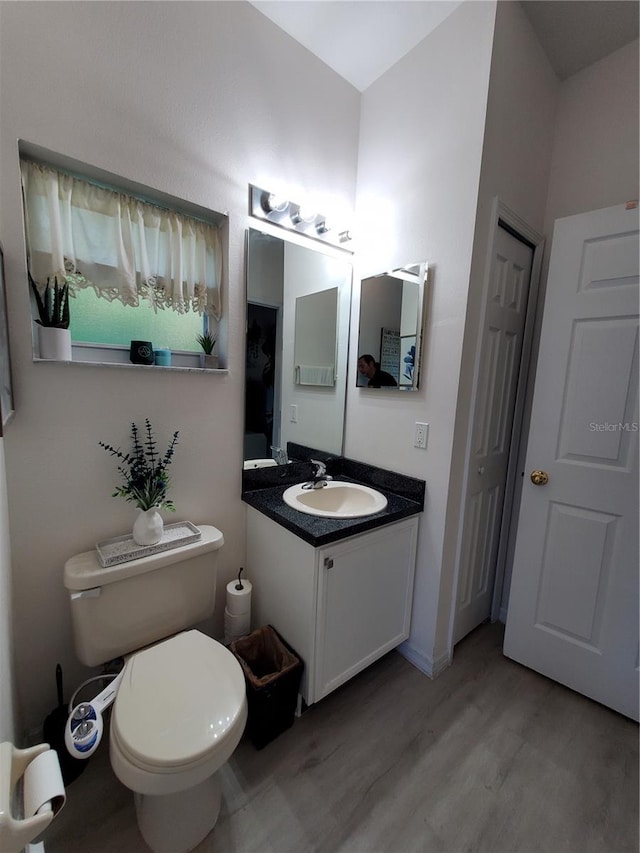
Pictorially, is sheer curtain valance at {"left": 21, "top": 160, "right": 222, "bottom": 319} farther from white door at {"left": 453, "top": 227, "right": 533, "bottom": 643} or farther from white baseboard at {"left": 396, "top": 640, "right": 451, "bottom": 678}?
white baseboard at {"left": 396, "top": 640, "right": 451, "bottom": 678}

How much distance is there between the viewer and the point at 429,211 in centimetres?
154

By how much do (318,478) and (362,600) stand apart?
57 centimetres

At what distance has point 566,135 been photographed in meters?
1.71

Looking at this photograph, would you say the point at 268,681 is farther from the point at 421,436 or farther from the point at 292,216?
the point at 292,216

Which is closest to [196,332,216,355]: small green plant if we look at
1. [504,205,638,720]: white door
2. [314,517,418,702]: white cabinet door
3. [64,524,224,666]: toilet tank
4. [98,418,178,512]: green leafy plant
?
[98,418,178,512]: green leafy plant

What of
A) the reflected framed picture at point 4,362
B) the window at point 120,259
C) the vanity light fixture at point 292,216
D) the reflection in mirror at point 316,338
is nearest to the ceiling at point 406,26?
the vanity light fixture at point 292,216

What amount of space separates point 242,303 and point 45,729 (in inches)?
68.6

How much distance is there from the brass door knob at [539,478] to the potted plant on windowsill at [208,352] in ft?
5.13

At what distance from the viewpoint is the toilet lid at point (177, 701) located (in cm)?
89

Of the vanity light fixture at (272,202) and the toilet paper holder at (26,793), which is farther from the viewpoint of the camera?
the vanity light fixture at (272,202)

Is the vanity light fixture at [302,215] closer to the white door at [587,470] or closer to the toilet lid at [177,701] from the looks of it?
the white door at [587,470]

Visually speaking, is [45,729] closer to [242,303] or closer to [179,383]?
[179,383]

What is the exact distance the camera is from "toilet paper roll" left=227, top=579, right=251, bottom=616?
60.1 inches

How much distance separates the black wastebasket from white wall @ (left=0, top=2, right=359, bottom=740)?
0.28 m
